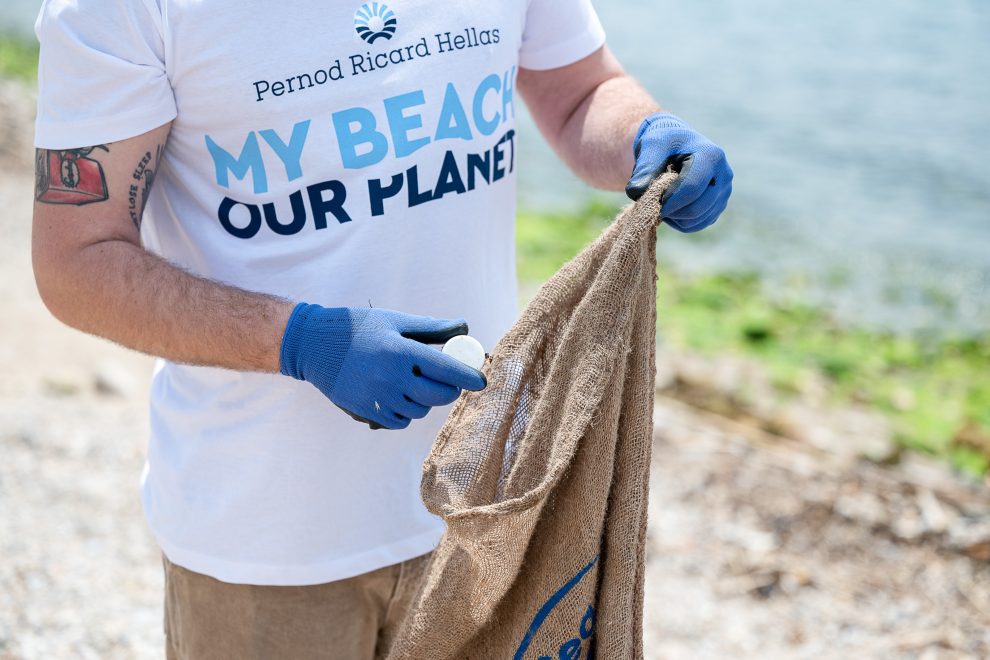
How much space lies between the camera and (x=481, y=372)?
166cm

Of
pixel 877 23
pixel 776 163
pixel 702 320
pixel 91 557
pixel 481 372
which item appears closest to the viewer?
pixel 481 372

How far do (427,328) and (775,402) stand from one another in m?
4.57

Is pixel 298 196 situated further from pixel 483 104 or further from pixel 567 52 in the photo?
pixel 567 52

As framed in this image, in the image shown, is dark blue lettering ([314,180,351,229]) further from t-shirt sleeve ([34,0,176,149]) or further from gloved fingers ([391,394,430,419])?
gloved fingers ([391,394,430,419])

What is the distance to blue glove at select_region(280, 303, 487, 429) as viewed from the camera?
163 centimetres

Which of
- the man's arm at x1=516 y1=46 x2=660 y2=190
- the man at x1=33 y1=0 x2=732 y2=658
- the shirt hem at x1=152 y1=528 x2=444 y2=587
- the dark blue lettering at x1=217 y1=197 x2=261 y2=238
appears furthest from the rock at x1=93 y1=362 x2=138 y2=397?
the dark blue lettering at x1=217 y1=197 x2=261 y2=238

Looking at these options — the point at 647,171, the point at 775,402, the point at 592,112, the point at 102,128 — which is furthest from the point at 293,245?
the point at 775,402

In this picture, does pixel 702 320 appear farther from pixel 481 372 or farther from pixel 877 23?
pixel 877 23

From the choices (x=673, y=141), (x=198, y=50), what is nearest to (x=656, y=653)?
(x=673, y=141)

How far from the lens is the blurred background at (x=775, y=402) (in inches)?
147

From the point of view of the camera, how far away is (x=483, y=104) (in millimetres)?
2008

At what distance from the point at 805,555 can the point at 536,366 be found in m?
2.74

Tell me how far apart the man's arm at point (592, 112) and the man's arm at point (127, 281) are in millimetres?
828

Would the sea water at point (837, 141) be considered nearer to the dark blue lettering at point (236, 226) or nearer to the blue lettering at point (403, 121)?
the blue lettering at point (403, 121)
